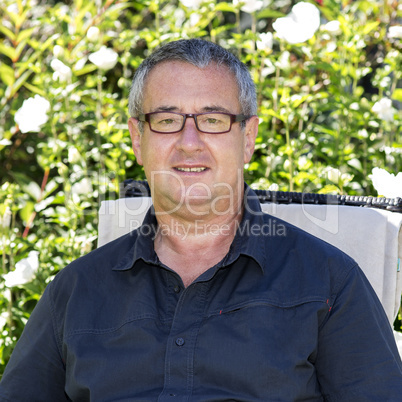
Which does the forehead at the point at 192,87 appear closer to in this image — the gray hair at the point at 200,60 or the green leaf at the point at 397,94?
the gray hair at the point at 200,60

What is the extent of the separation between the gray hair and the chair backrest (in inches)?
17.4

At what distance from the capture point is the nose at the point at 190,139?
6.22ft

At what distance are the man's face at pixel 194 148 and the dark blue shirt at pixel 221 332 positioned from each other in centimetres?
16

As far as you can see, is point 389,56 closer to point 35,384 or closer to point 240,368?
point 240,368

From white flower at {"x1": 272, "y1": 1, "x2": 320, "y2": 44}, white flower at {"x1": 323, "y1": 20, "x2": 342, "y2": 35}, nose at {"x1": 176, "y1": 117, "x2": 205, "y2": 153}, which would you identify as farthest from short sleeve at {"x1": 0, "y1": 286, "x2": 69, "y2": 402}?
white flower at {"x1": 323, "y1": 20, "x2": 342, "y2": 35}

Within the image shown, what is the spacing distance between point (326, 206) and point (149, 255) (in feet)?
2.28

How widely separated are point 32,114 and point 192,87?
1367 millimetres

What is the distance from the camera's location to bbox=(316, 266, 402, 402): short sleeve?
1571 mm

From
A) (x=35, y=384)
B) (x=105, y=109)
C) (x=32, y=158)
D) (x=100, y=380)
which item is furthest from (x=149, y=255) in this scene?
(x=32, y=158)

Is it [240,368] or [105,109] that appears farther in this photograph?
[105,109]

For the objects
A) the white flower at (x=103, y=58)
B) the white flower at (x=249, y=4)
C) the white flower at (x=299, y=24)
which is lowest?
the white flower at (x=103, y=58)

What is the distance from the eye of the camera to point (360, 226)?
2115 mm

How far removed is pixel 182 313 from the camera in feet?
5.75

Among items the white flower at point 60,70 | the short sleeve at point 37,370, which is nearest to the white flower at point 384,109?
the white flower at point 60,70
